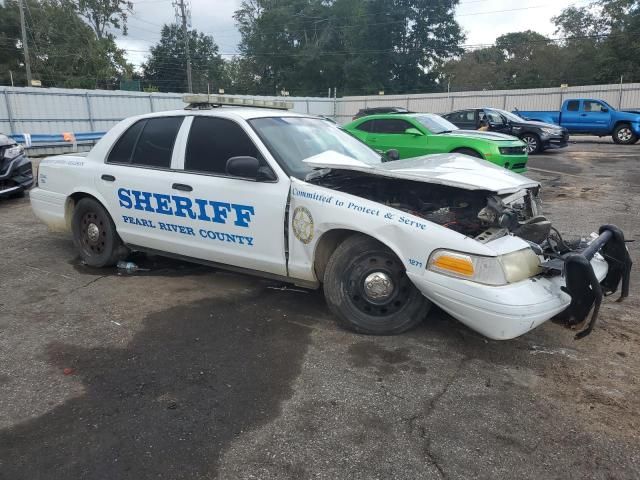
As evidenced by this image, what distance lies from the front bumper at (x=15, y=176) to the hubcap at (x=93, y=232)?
4.59m

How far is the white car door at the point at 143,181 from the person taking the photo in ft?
15.5

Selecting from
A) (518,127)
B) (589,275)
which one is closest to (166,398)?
(589,275)

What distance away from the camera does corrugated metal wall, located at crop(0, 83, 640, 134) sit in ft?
59.9

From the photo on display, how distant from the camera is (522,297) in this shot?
314 centimetres

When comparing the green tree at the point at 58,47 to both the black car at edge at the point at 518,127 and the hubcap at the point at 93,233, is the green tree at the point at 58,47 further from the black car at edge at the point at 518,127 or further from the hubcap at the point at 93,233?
the hubcap at the point at 93,233

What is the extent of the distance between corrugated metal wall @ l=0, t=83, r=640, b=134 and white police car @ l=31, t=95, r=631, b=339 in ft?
51.0

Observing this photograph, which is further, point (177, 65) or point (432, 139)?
point (177, 65)

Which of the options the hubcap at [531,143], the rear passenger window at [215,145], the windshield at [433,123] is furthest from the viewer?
the hubcap at [531,143]

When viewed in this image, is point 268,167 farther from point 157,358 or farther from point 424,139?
point 424,139

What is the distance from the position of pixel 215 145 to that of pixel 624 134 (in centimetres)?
1994

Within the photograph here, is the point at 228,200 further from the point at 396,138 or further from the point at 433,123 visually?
the point at 433,123

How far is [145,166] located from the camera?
4871 mm

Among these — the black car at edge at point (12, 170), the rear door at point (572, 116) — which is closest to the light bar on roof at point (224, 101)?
the black car at edge at point (12, 170)

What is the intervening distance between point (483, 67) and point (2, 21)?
43.8 meters
